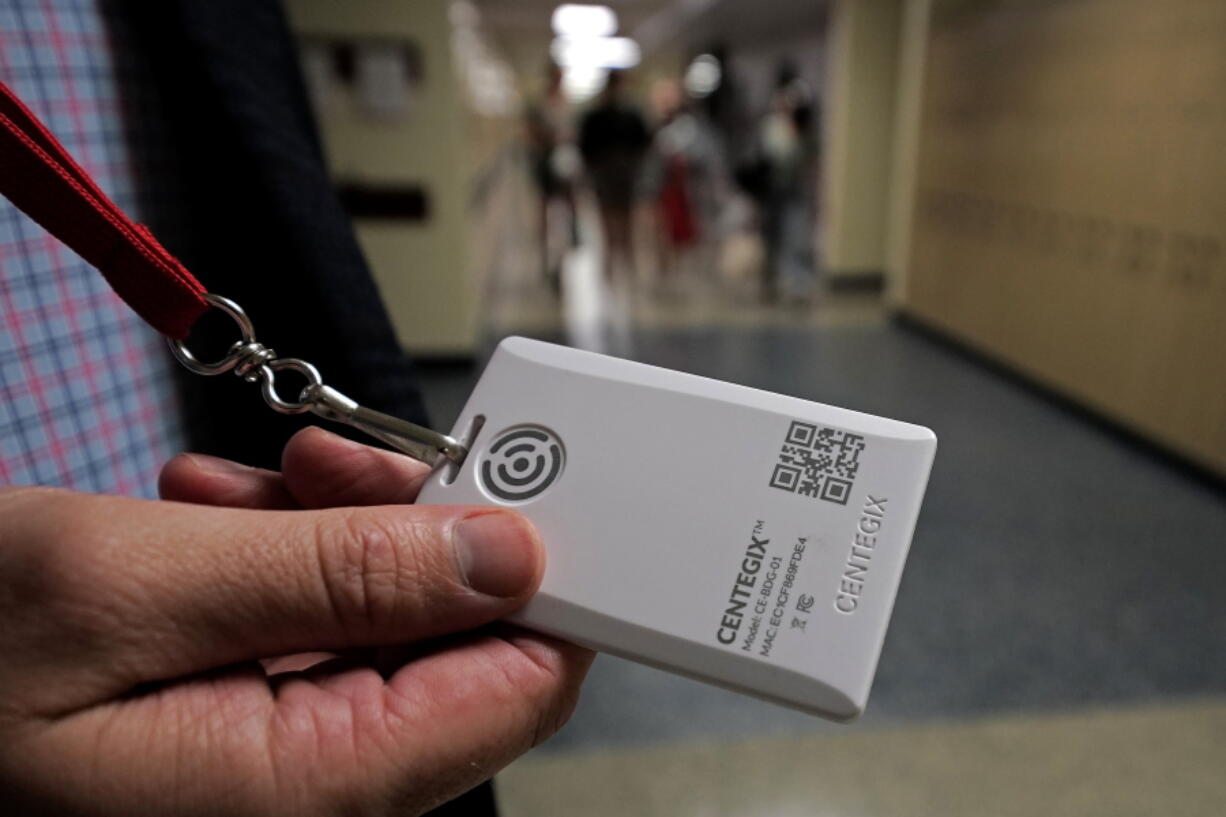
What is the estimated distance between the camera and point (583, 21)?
11.9 m

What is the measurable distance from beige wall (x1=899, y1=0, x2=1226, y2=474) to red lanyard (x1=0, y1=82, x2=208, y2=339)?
3.02 meters

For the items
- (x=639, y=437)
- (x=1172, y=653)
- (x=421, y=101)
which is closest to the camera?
(x=639, y=437)

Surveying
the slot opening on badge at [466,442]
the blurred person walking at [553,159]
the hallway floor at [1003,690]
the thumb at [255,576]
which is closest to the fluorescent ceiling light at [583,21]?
the blurred person walking at [553,159]

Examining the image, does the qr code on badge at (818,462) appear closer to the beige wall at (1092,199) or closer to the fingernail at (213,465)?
the fingernail at (213,465)

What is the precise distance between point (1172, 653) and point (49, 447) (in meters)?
2.15

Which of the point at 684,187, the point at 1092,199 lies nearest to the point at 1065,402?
the point at 1092,199

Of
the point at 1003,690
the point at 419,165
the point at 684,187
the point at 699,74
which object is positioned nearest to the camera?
the point at 1003,690

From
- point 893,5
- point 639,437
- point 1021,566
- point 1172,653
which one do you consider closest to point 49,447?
point 639,437

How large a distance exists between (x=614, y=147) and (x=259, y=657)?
5.27 m

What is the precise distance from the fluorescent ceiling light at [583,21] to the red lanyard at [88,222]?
10545 millimetres

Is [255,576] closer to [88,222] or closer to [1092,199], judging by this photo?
[88,222]

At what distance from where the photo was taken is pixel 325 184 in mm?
509

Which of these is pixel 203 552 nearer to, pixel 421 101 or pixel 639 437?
pixel 639 437

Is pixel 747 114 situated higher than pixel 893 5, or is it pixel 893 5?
pixel 893 5
